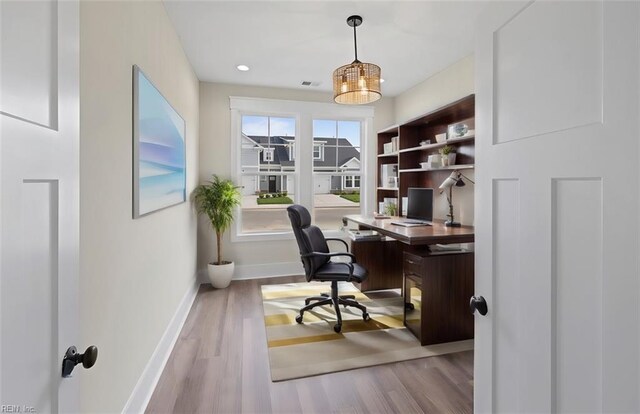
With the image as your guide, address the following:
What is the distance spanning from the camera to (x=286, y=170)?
4.48m

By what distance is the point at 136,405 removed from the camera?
162 cm

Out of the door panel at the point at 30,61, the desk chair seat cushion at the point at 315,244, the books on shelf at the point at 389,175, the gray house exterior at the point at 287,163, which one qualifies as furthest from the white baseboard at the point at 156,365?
the books on shelf at the point at 389,175

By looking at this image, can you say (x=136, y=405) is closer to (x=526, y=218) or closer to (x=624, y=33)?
(x=526, y=218)

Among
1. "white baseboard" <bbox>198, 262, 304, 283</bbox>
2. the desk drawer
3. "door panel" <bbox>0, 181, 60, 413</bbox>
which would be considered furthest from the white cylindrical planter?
"door panel" <bbox>0, 181, 60, 413</bbox>

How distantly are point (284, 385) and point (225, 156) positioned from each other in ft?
10.2

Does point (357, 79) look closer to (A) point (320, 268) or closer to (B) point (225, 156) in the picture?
(A) point (320, 268)

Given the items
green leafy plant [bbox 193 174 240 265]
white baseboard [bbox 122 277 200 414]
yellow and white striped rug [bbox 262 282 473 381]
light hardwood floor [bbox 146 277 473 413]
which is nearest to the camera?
white baseboard [bbox 122 277 200 414]

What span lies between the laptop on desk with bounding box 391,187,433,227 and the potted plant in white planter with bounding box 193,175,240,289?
6.79ft

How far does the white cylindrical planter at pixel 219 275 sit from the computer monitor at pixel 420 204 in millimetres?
2441

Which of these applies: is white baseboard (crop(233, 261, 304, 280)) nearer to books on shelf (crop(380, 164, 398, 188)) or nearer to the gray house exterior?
the gray house exterior

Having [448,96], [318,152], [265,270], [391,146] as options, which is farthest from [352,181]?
[265,270]

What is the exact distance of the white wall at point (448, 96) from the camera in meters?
3.22

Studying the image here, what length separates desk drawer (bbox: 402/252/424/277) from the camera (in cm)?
245

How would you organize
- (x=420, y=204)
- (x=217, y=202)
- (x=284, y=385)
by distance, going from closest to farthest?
(x=284, y=385) < (x=420, y=204) < (x=217, y=202)
